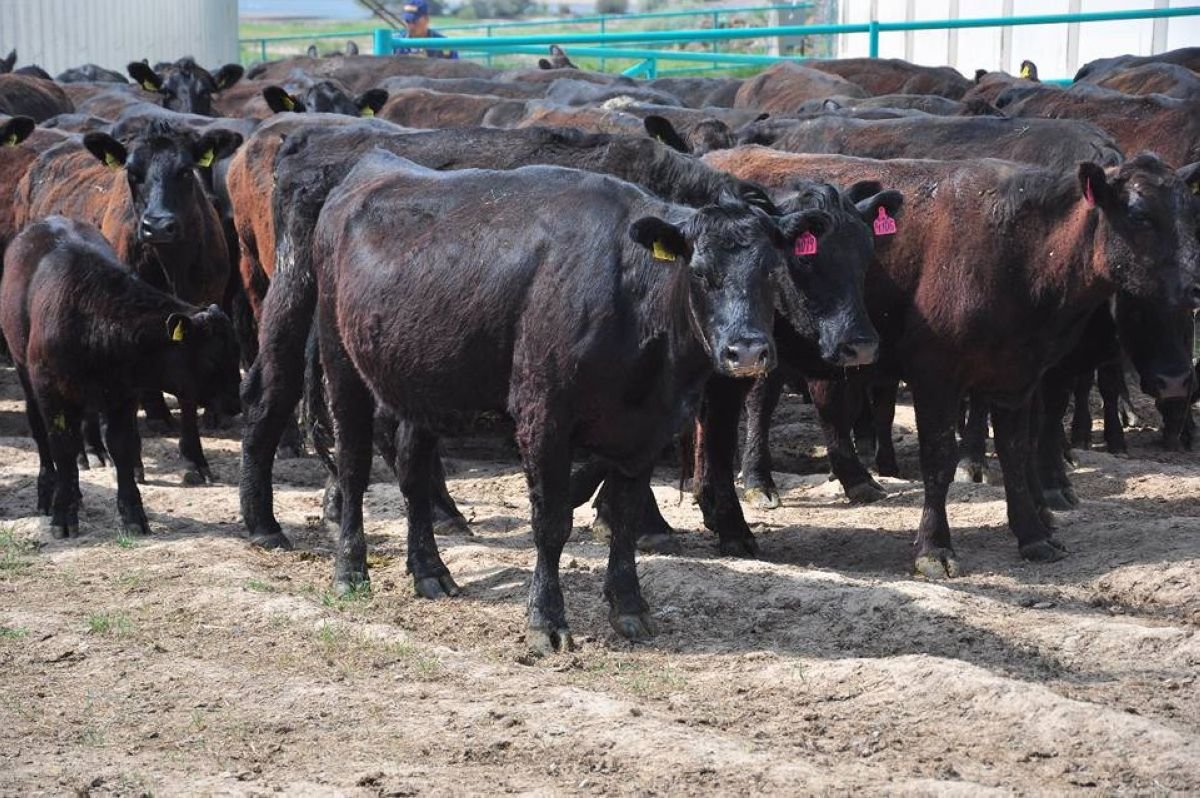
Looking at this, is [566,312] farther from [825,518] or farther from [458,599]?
[825,518]

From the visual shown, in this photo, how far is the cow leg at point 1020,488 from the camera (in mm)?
9266

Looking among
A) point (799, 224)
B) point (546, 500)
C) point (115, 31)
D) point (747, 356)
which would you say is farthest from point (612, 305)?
point (115, 31)

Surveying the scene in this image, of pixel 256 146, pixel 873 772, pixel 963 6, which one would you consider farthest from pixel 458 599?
pixel 963 6

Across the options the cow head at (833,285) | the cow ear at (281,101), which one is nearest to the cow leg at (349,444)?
the cow head at (833,285)

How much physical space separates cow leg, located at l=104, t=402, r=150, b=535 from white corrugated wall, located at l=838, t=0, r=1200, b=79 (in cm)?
1904

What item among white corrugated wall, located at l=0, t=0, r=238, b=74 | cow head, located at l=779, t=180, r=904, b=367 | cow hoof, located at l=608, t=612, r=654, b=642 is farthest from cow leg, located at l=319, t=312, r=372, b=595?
white corrugated wall, located at l=0, t=0, r=238, b=74

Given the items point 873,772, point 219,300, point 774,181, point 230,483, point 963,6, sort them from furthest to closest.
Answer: point 963,6
point 219,300
point 230,483
point 774,181
point 873,772

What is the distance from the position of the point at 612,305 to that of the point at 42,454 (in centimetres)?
488

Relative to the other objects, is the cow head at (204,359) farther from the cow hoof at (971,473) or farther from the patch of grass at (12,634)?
the cow hoof at (971,473)

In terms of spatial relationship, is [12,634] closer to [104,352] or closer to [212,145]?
[104,352]

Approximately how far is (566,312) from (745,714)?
185cm

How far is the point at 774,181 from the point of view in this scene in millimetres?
10000

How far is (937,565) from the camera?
905 cm

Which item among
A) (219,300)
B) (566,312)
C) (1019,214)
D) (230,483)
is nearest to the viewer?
(566,312)
